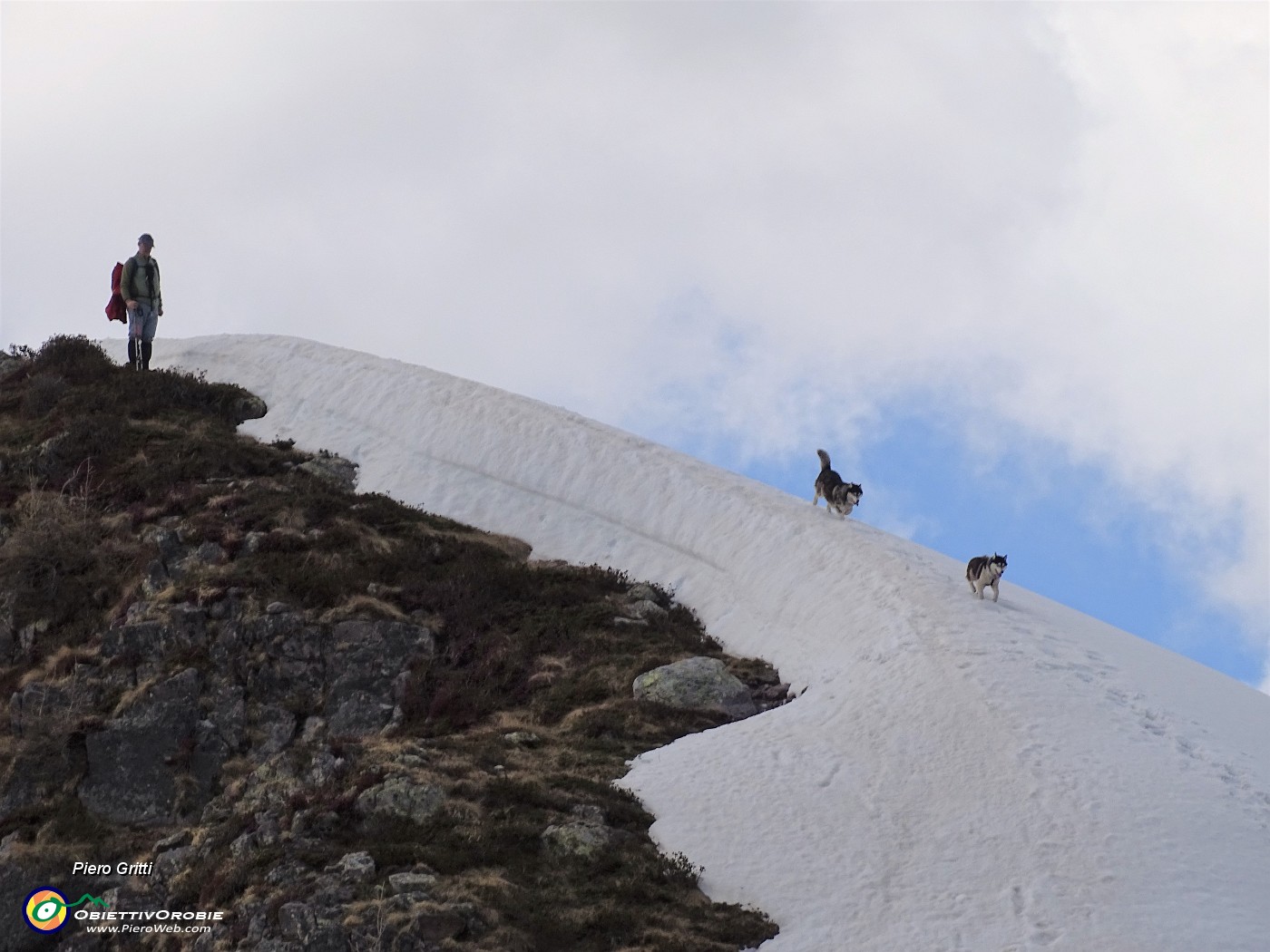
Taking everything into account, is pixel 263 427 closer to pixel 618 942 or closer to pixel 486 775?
pixel 486 775

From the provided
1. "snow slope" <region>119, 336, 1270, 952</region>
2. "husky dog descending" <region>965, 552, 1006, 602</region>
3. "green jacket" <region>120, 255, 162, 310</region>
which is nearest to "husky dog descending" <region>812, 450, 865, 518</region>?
"snow slope" <region>119, 336, 1270, 952</region>

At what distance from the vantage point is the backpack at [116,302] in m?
34.4

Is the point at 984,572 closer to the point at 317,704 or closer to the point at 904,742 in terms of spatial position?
the point at 904,742

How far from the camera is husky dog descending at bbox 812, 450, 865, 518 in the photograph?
100 feet

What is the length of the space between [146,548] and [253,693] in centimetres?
524

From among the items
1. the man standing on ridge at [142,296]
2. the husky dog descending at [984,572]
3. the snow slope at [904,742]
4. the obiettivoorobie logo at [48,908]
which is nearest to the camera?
the snow slope at [904,742]

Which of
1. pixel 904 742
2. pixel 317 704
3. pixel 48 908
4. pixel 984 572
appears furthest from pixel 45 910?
pixel 984 572

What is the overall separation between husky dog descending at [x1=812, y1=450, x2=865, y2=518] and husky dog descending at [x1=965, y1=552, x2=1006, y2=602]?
443 cm

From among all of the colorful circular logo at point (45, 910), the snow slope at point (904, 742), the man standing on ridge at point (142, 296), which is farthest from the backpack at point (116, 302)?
the colorful circular logo at point (45, 910)

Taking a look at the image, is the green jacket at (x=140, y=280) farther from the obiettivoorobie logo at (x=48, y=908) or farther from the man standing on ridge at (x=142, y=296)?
the obiettivoorobie logo at (x=48, y=908)

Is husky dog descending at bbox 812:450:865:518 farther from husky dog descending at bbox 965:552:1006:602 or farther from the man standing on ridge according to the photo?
the man standing on ridge

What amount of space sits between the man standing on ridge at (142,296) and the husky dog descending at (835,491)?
17871 mm

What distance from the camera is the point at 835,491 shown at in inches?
1217

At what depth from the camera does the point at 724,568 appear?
2894 cm
